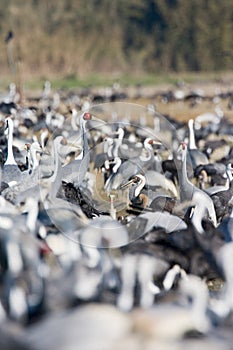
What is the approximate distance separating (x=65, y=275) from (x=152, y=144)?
8.56 m

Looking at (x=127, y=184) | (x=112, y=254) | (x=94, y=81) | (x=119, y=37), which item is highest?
(x=112, y=254)

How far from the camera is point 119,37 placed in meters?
48.1

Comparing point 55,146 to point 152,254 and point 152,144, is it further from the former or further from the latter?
point 152,254

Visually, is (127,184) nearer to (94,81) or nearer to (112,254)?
(112,254)

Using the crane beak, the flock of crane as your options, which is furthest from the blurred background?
the crane beak

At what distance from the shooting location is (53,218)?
870 cm

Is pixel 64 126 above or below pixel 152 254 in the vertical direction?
below

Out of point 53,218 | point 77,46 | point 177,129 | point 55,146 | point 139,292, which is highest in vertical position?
point 139,292

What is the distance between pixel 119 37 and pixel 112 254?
41.1m

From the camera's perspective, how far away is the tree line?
42812mm

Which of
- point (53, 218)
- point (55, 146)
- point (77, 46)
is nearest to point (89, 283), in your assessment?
point (53, 218)

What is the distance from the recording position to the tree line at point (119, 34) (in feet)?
140

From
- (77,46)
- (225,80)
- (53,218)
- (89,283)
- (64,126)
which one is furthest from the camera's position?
(77,46)

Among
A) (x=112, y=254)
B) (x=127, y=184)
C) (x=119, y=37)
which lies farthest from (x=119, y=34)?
(x=112, y=254)
